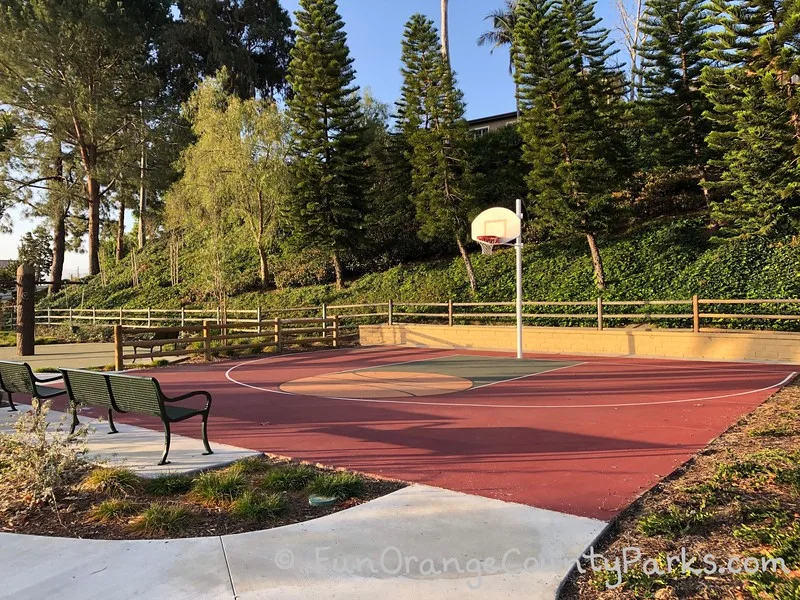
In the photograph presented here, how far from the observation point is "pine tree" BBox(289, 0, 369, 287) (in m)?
25.2

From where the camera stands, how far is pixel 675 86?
2048cm

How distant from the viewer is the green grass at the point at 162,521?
12.4 ft

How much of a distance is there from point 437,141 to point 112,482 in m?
19.2

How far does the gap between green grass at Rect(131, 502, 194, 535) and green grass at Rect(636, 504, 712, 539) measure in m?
3.09

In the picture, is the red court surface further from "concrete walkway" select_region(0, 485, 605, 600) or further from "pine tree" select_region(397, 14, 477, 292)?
"pine tree" select_region(397, 14, 477, 292)

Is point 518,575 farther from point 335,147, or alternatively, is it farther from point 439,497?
point 335,147

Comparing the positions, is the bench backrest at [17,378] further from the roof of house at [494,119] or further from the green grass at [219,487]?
the roof of house at [494,119]

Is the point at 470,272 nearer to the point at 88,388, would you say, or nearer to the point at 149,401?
Result: the point at 88,388

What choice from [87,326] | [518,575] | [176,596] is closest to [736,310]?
[518,575]

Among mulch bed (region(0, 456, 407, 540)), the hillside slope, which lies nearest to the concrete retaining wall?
the hillside slope

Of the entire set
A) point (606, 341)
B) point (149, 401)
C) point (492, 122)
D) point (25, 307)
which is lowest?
point (606, 341)
